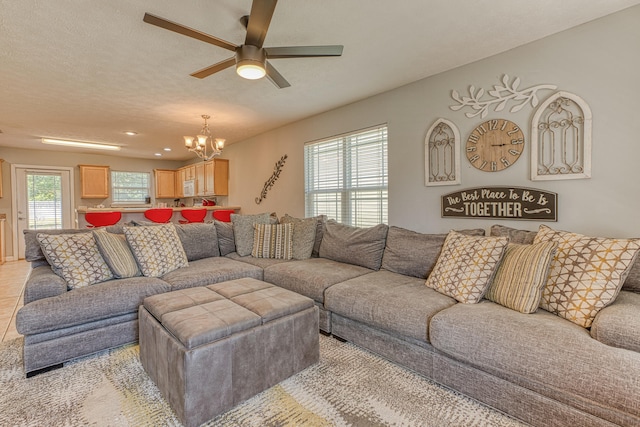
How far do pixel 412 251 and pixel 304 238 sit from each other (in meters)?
1.32

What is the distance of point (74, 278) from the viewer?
2299 mm

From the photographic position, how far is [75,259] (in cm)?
237

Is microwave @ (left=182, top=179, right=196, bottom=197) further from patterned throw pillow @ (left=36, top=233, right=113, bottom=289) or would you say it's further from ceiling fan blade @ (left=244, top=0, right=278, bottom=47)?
ceiling fan blade @ (left=244, top=0, right=278, bottom=47)

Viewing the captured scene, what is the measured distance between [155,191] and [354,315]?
761cm

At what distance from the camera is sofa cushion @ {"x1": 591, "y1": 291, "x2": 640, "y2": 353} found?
1320mm

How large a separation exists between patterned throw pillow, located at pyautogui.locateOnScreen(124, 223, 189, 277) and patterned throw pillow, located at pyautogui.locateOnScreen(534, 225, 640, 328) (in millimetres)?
2963

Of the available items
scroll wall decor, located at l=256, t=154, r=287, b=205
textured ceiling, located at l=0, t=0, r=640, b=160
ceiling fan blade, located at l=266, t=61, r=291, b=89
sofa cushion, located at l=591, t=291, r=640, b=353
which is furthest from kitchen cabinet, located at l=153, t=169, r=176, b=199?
sofa cushion, located at l=591, t=291, r=640, b=353

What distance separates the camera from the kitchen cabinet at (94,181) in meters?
6.82

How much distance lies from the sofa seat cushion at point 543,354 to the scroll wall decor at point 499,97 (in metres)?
1.73

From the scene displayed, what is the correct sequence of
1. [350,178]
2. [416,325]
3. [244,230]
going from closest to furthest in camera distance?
[416,325] → [244,230] → [350,178]

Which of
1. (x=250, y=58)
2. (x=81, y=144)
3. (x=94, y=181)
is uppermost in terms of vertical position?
(x=81, y=144)

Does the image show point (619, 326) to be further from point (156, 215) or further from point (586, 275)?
point (156, 215)

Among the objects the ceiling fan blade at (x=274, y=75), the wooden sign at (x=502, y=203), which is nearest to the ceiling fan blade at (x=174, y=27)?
the ceiling fan blade at (x=274, y=75)

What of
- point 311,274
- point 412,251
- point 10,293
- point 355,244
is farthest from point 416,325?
point 10,293
